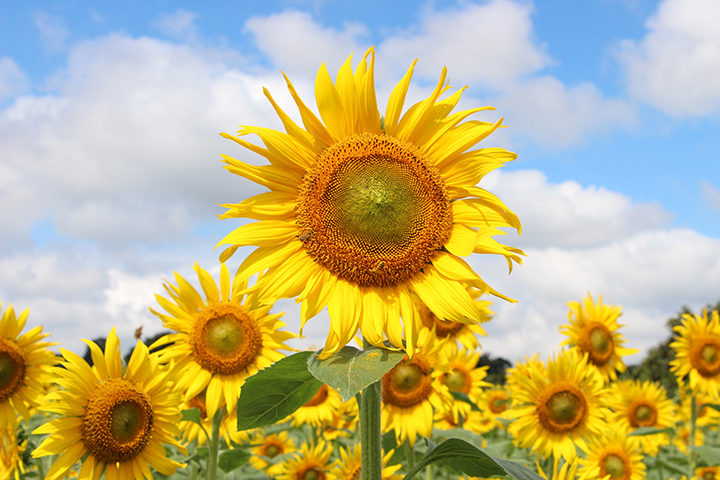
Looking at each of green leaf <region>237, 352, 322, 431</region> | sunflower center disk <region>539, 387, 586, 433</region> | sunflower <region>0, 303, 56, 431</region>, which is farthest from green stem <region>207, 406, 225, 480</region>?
sunflower center disk <region>539, 387, 586, 433</region>

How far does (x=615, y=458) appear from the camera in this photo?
296 inches

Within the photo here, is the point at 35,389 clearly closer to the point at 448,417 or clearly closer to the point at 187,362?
the point at 187,362

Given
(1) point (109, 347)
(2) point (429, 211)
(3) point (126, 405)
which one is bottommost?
(3) point (126, 405)

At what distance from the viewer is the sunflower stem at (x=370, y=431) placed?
8.43ft

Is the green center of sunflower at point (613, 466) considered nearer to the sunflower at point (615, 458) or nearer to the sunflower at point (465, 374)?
the sunflower at point (615, 458)

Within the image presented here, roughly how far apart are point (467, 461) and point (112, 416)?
117 inches

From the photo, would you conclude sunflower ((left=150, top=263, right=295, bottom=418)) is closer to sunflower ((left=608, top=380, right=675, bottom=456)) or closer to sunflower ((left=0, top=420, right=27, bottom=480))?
sunflower ((left=0, top=420, right=27, bottom=480))

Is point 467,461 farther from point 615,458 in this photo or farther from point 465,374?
point 615,458

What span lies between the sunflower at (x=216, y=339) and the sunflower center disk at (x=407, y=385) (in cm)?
103

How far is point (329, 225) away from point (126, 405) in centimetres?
265

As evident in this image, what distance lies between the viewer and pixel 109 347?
4.34 meters

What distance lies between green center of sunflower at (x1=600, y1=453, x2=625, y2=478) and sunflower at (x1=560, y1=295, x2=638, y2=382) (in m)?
1.18

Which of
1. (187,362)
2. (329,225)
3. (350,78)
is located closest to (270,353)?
(187,362)

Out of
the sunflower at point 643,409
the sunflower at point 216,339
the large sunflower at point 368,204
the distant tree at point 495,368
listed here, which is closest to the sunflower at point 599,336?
the sunflower at point 643,409
